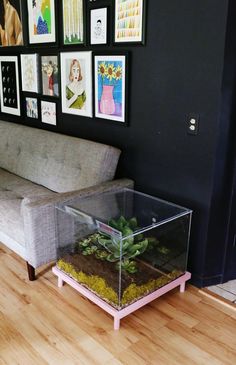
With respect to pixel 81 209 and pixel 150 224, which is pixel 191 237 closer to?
pixel 150 224

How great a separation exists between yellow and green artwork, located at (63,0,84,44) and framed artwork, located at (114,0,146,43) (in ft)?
1.19

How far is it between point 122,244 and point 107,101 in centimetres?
118

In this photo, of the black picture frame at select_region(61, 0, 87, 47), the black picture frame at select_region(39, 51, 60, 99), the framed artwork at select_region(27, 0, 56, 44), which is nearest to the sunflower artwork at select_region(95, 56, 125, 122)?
the black picture frame at select_region(61, 0, 87, 47)

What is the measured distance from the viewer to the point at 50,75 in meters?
2.99

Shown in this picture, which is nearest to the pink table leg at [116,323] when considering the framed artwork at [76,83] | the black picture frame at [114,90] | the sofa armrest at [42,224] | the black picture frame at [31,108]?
the sofa armrest at [42,224]

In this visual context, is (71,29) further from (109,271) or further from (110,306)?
(110,306)

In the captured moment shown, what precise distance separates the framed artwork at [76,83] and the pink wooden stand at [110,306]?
4.09 ft

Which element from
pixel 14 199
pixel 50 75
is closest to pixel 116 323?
pixel 14 199

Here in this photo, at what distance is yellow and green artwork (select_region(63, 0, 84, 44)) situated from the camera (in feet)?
8.38

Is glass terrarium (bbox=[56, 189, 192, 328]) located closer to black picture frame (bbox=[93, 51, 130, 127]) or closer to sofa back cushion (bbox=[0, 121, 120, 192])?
sofa back cushion (bbox=[0, 121, 120, 192])

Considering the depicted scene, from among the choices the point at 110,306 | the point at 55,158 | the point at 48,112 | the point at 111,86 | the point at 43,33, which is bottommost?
the point at 110,306

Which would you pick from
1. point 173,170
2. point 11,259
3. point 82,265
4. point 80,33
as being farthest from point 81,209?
point 80,33

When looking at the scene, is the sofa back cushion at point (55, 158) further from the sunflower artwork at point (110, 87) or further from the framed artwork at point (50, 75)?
the framed artwork at point (50, 75)

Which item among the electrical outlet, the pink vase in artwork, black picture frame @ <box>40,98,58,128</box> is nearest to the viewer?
the electrical outlet
